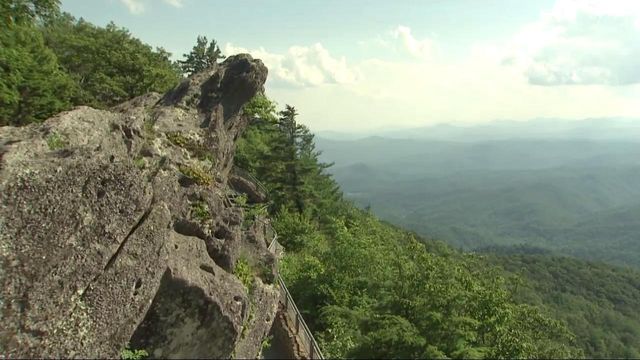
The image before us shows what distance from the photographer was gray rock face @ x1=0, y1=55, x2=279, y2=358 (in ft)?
26.0

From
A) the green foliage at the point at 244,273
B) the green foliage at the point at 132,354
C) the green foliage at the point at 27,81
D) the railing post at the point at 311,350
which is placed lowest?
the railing post at the point at 311,350

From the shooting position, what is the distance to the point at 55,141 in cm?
995

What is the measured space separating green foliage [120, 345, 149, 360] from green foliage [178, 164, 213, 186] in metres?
5.68

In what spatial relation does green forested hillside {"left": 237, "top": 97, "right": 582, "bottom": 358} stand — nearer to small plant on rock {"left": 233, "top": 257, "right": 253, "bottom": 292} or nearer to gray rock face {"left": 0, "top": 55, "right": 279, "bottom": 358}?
small plant on rock {"left": 233, "top": 257, "right": 253, "bottom": 292}

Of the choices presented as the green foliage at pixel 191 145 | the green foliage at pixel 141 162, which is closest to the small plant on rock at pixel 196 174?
the green foliage at pixel 141 162

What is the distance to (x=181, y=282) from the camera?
1067cm

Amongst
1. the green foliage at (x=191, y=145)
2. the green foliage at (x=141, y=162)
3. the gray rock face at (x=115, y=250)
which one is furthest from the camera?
the green foliage at (x=191, y=145)

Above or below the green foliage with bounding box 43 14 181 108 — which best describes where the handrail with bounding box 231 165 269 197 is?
below

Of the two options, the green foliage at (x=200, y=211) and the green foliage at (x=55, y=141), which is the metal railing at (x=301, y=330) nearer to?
the green foliage at (x=200, y=211)

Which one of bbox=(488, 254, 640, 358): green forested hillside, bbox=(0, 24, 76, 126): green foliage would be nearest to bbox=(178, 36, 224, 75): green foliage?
bbox=(0, 24, 76, 126): green foliage

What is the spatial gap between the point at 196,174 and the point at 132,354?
6.26 metres

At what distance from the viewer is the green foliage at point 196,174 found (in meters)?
14.4

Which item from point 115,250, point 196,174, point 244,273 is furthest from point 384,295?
point 115,250

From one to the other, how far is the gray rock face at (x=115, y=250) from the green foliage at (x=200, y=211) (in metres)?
0.03
